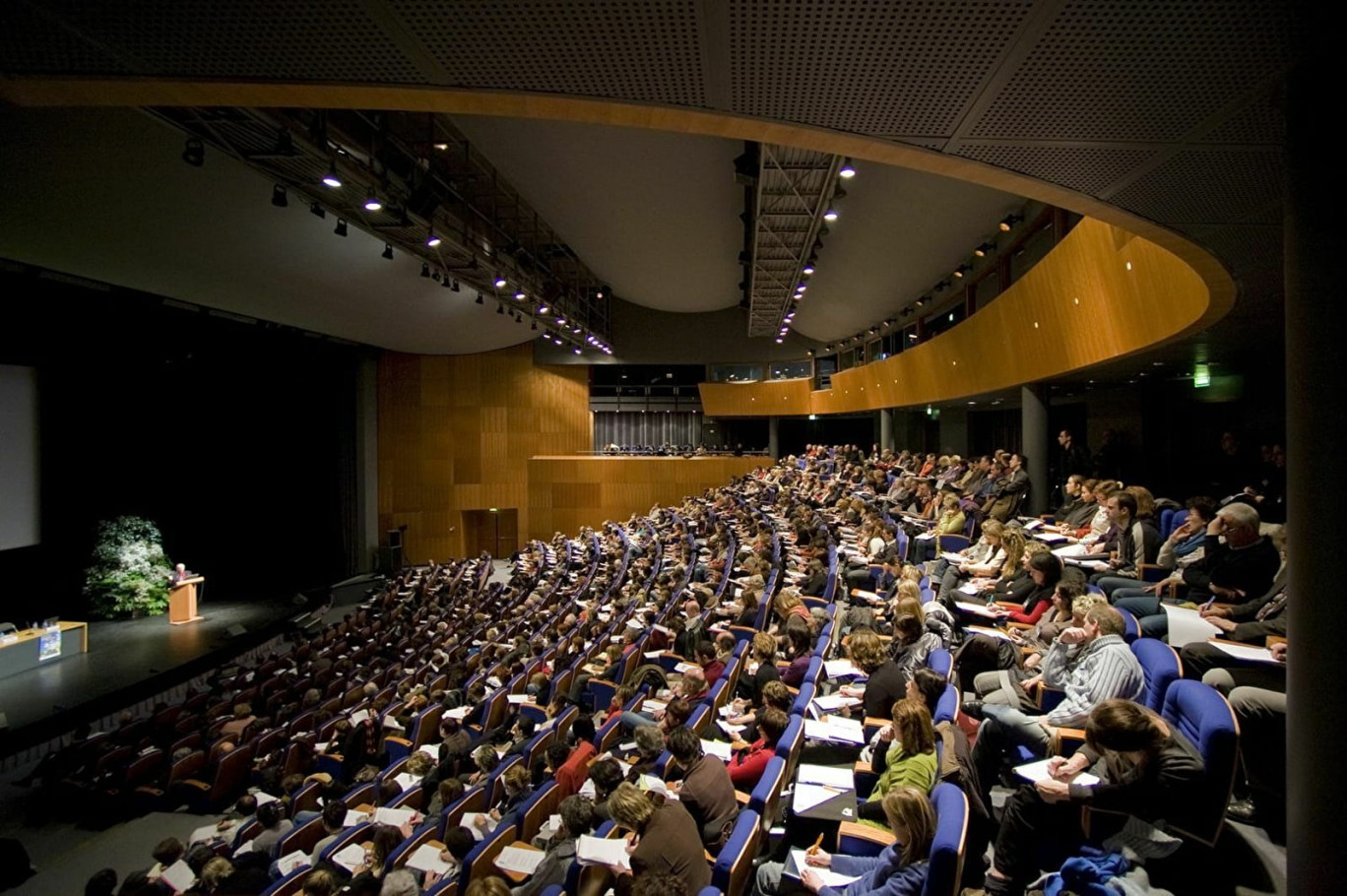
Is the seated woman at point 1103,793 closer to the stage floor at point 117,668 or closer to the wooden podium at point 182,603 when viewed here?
the stage floor at point 117,668

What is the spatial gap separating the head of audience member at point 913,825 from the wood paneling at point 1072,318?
3.52 meters

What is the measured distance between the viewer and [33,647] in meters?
10.5

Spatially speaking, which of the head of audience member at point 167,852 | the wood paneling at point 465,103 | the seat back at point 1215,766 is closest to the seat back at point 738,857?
the seat back at point 1215,766

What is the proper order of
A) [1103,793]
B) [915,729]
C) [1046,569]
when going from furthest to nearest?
1. [1046,569]
2. [915,729]
3. [1103,793]

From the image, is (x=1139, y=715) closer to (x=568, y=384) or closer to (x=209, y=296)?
(x=209, y=296)

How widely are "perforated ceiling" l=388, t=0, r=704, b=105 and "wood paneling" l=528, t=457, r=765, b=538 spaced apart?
768 inches

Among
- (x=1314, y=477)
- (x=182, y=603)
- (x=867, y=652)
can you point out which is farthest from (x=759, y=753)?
(x=182, y=603)

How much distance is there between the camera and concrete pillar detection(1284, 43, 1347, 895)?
5.60 feet

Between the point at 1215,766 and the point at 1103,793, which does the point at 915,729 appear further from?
the point at 1215,766

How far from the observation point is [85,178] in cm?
769

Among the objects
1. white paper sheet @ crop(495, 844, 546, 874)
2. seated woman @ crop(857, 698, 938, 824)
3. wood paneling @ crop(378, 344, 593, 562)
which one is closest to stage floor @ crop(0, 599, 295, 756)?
wood paneling @ crop(378, 344, 593, 562)

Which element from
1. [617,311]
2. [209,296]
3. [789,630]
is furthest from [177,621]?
[617,311]

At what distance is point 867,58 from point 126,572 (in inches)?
634

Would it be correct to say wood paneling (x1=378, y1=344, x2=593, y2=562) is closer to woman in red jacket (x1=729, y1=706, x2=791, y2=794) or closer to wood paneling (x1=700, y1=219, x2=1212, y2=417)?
wood paneling (x1=700, y1=219, x2=1212, y2=417)
